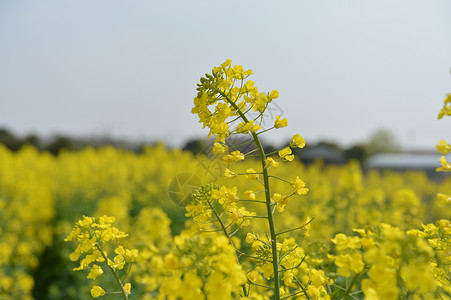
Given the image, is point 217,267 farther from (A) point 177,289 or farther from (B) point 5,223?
(B) point 5,223

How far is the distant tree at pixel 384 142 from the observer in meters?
57.5

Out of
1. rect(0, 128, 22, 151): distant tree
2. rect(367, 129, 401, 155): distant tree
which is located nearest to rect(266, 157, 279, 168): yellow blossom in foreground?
rect(0, 128, 22, 151): distant tree

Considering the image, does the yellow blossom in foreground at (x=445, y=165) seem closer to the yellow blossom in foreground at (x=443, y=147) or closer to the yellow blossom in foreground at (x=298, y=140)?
the yellow blossom in foreground at (x=443, y=147)

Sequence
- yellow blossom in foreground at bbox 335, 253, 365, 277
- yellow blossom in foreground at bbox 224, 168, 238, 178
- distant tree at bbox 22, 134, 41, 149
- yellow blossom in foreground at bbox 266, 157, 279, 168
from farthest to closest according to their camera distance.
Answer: distant tree at bbox 22, 134, 41, 149 → yellow blossom in foreground at bbox 224, 168, 238, 178 → yellow blossom in foreground at bbox 266, 157, 279, 168 → yellow blossom in foreground at bbox 335, 253, 365, 277

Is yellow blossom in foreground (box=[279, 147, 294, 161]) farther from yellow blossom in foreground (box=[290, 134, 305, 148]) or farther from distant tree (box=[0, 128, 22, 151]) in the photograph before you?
distant tree (box=[0, 128, 22, 151])

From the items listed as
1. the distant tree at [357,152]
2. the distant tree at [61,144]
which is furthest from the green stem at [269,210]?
the distant tree at [357,152]

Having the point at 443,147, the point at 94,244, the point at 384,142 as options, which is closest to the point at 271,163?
the point at 443,147

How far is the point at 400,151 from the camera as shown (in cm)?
6009

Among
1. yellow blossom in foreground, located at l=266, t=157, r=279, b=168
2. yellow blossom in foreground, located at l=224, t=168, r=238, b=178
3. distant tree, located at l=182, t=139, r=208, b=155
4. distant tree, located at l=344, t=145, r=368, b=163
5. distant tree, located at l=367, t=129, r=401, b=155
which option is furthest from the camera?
distant tree, located at l=367, t=129, r=401, b=155

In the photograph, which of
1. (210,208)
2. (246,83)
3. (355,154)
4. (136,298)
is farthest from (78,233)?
(355,154)

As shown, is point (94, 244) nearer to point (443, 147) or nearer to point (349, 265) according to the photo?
point (349, 265)

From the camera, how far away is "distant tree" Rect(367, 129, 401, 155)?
57.5 metres

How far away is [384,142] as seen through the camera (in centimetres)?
5919

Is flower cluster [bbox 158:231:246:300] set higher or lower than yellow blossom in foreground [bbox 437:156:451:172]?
lower
